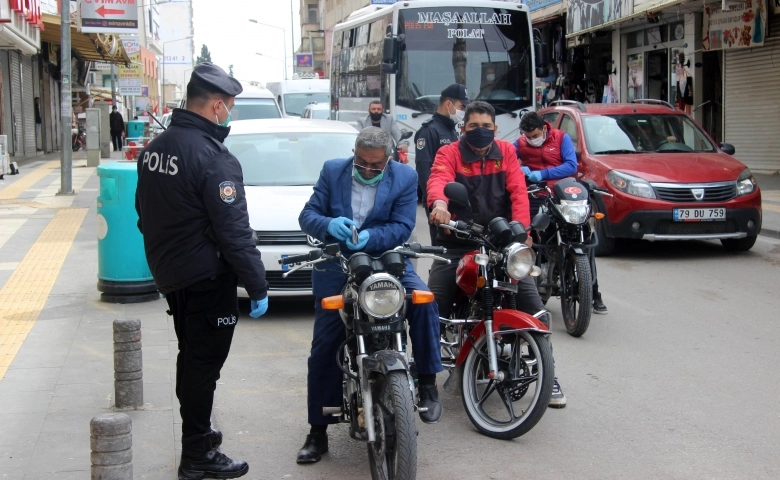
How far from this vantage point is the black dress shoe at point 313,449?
488 cm

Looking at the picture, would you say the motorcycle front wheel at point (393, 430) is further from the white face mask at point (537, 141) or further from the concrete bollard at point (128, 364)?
the white face mask at point (537, 141)

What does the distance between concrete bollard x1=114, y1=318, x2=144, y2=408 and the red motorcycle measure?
1.83 meters

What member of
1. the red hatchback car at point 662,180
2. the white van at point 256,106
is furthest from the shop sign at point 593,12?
the red hatchback car at point 662,180

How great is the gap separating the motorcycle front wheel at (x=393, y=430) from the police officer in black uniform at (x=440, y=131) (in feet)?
11.2

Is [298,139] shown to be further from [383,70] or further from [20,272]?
[383,70]

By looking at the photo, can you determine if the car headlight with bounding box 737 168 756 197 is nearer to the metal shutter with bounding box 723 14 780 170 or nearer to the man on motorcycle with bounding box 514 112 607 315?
the man on motorcycle with bounding box 514 112 607 315

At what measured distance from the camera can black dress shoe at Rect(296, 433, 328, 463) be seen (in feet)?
16.0

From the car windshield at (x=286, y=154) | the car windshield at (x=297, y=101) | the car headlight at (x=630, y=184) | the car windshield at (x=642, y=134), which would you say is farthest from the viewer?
the car windshield at (x=297, y=101)

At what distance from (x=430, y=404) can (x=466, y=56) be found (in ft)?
44.5

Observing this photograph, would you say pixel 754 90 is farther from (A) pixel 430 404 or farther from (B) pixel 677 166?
(A) pixel 430 404

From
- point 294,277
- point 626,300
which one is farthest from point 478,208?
point 626,300

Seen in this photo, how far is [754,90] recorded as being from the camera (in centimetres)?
2094

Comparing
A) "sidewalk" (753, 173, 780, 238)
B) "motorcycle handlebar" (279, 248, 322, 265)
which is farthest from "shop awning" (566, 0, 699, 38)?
"motorcycle handlebar" (279, 248, 322, 265)

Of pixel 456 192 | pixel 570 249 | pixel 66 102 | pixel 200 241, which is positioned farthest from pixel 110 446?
pixel 66 102
